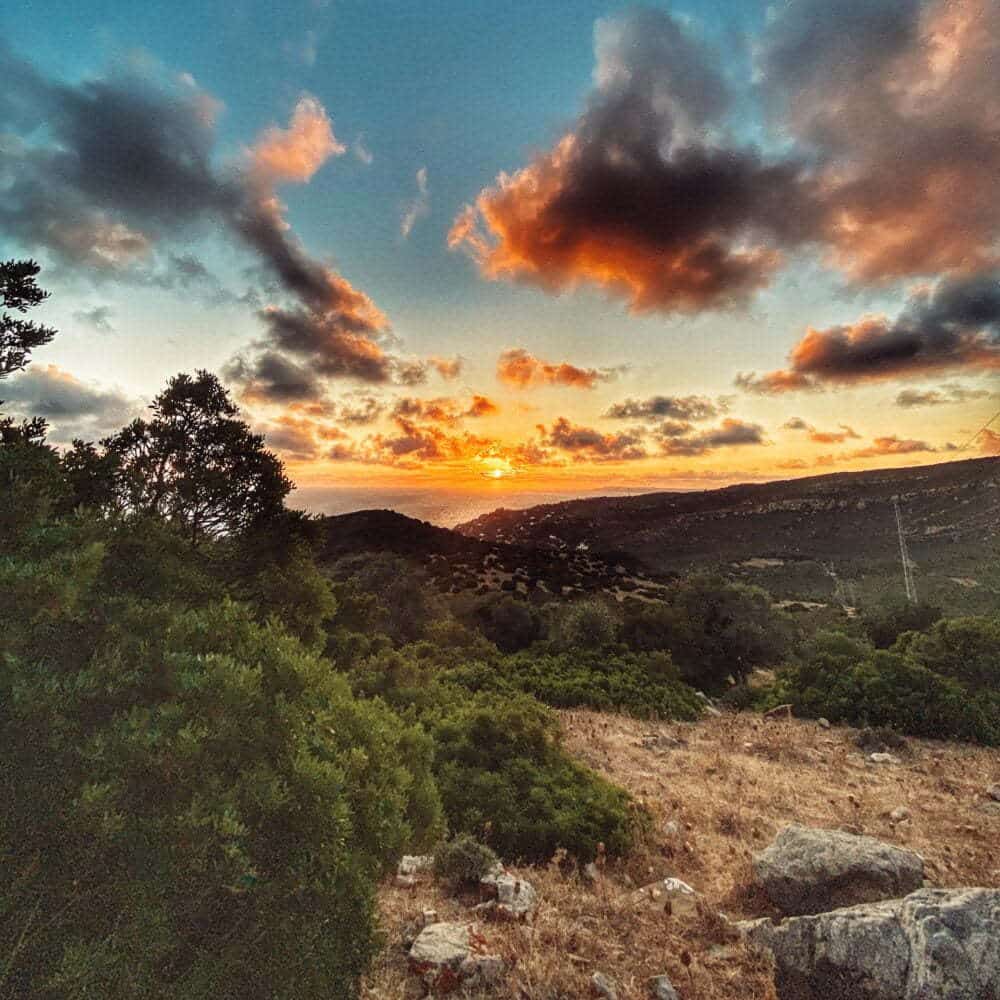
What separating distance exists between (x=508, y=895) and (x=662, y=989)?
7.73ft

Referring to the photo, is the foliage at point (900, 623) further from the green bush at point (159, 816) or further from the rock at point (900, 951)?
the green bush at point (159, 816)

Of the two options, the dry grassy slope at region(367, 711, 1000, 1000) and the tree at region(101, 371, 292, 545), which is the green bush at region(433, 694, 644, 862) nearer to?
the dry grassy slope at region(367, 711, 1000, 1000)

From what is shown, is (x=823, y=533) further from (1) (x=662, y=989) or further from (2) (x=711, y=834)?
(1) (x=662, y=989)

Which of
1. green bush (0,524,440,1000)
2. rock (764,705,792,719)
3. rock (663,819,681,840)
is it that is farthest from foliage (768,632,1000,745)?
green bush (0,524,440,1000)

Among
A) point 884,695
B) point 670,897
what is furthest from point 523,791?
point 884,695

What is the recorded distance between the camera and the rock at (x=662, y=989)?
5850mm

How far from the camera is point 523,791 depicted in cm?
1106

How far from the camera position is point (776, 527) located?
10369 cm

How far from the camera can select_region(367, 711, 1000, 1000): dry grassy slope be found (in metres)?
6.30

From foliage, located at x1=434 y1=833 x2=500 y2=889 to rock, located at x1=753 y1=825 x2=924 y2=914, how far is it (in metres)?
4.02

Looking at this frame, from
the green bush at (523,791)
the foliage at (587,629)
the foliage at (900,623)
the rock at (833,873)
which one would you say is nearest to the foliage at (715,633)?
the foliage at (587,629)

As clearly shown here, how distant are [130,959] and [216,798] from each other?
1055mm

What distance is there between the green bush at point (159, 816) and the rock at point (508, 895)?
2.73 metres

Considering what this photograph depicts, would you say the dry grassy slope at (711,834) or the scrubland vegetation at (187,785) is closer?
the scrubland vegetation at (187,785)
